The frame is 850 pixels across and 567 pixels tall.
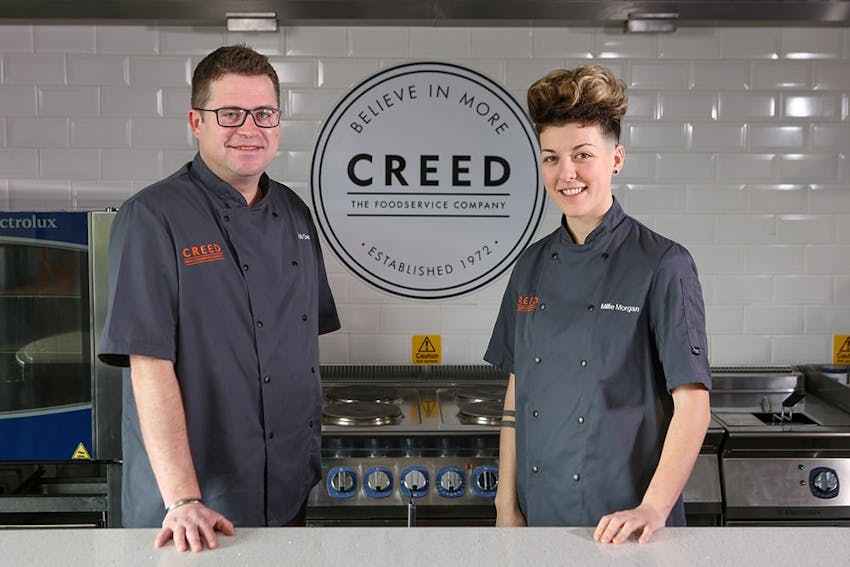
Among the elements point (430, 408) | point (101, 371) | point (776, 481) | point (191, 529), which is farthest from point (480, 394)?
point (191, 529)

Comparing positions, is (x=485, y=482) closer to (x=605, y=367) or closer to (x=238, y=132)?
(x=605, y=367)

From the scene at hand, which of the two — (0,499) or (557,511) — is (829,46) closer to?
(557,511)

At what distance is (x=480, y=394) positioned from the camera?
3.59 metres

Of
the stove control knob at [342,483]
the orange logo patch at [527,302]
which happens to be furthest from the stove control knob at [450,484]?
the orange logo patch at [527,302]

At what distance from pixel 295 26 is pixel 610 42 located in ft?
4.31

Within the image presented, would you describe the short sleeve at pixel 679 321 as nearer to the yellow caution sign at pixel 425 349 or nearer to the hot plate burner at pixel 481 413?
the hot plate burner at pixel 481 413

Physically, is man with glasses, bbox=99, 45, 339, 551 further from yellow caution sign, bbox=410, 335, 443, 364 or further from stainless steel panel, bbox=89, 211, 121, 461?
yellow caution sign, bbox=410, 335, 443, 364

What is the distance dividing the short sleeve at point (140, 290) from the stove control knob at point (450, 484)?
123cm

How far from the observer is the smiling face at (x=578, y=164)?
2.08m

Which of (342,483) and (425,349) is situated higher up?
(425,349)

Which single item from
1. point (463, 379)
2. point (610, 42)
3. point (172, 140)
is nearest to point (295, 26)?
point (172, 140)

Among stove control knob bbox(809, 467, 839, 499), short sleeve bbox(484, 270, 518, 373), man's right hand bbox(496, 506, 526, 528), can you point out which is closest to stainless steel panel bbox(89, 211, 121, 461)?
short sleeve bbox(484, 270, 518, 373)

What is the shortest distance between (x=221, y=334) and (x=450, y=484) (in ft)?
3.80

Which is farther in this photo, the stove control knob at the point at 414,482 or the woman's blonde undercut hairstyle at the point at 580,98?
the stove control knob at the point at 414,482
